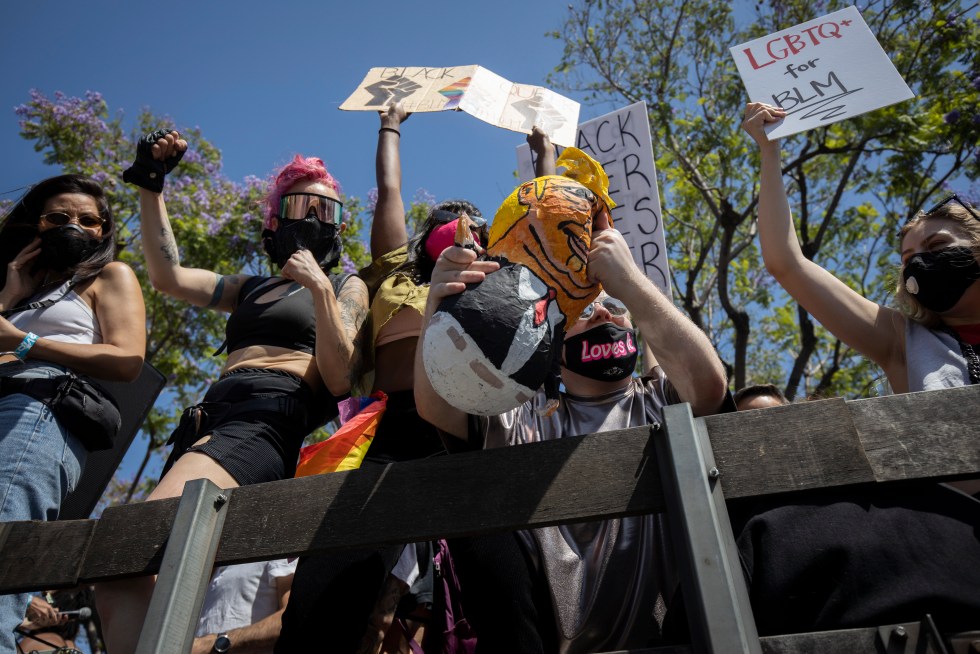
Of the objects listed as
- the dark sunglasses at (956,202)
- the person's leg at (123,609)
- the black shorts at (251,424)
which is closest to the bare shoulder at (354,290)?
the black shorts at (251,424)

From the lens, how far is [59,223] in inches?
124

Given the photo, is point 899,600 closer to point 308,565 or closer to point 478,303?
point 478,303

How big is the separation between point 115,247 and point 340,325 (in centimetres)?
107

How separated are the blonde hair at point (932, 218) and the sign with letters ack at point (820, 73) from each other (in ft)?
1.95

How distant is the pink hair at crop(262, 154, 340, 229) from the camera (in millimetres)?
3494

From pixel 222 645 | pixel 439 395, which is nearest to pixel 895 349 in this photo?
pixel 439 395

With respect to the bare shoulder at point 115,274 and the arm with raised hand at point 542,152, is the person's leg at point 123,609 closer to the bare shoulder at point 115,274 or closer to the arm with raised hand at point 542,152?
the bare shoulder at point 115,274

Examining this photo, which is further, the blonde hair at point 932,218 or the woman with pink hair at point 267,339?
the blonde hair at point 932,218

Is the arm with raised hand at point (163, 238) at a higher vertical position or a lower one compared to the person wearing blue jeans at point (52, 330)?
higher

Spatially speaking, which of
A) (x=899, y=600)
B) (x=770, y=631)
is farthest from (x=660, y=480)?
(x=899, y=600)

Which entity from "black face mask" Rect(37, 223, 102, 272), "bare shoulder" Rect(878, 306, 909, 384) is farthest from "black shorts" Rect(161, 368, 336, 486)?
"bare shoulder" Rect(878, 306, 909, 384)

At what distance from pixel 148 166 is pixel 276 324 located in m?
0.86

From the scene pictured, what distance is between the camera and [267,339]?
310cm

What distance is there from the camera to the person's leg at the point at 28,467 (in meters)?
2.34
